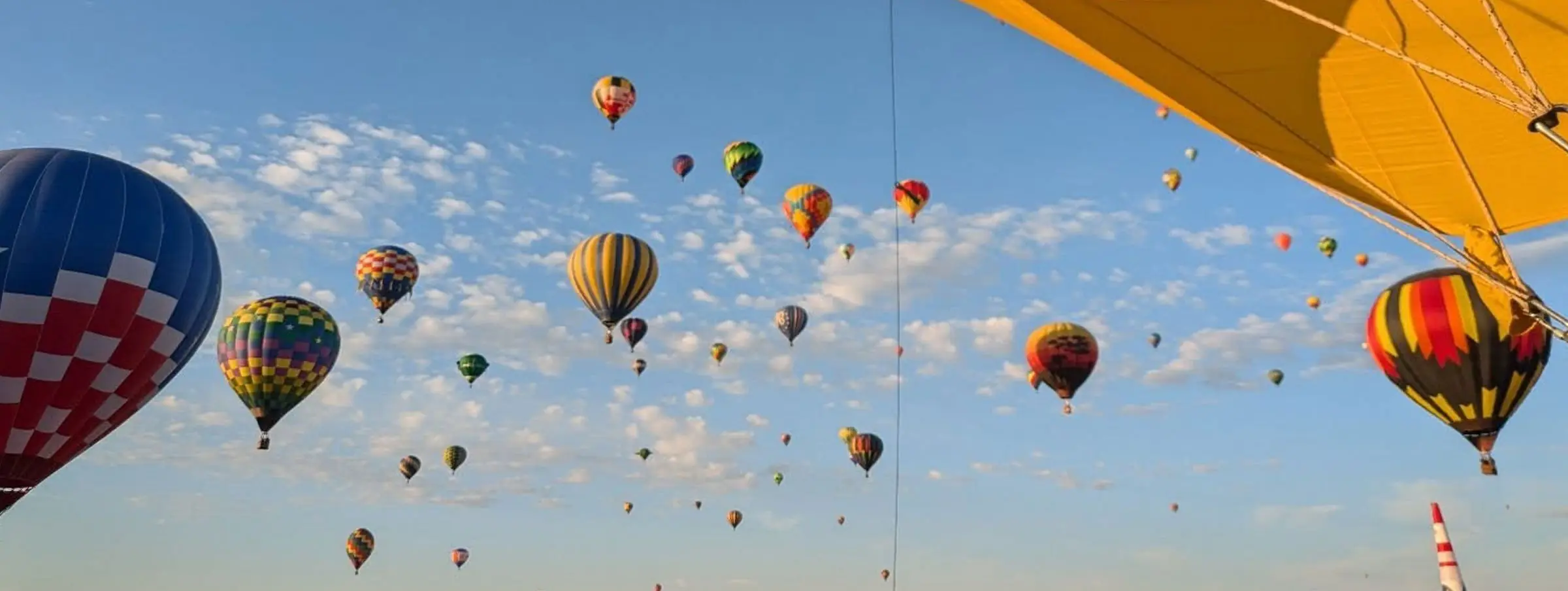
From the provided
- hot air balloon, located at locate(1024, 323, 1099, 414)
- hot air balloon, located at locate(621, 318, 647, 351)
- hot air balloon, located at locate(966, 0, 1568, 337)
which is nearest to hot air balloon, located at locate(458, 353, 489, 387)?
hot air balloon, located at locate(621, 318, 647, 351)

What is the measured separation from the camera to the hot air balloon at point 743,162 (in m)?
43.9

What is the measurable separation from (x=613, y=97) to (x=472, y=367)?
49.1 feet

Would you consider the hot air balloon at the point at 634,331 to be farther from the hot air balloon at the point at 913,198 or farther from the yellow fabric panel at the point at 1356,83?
the yellow fabric panel at the point at 1356,83

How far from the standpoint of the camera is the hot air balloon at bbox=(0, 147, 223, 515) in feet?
65.1

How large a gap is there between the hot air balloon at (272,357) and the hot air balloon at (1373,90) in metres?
29.7

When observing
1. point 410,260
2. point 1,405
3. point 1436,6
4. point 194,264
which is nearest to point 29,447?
point 1,405

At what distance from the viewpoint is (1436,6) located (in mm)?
5617

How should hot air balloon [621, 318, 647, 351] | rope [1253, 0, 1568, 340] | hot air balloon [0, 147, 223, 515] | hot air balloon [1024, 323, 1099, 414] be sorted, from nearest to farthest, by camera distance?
rope [1253, 0, 1568, 340] < hot air balloon [0, 147, 223, 515] < hot air balloon [1024, 323, 1099, 414] < hot air balloon [621, 318, 647, 351]

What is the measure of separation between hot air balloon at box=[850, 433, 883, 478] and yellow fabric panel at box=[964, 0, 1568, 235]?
48.4 meters

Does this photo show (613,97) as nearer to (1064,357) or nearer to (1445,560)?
(1064,357)

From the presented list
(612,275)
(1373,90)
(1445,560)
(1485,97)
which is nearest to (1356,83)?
(1373,90)

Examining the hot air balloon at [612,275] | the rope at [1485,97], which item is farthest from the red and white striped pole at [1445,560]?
the hot air balloon at [612,275]

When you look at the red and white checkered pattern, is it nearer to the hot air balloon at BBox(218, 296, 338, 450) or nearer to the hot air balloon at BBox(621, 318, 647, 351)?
the hot air balloon at BBox(218, 296, 338, 450)

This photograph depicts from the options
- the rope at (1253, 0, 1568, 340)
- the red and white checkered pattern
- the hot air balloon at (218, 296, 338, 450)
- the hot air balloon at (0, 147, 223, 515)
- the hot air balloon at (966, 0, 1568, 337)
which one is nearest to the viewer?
the rope at (1253, 0, 1568, 340)
